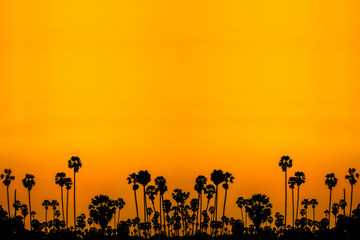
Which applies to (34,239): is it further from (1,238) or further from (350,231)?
(350,231)

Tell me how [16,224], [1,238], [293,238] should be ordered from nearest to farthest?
[1,238] → [16,224] → [293,238]

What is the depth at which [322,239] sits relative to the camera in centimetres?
19575

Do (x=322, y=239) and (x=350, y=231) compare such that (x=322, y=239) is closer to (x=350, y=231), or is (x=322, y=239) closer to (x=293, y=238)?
(x=293, y=238)

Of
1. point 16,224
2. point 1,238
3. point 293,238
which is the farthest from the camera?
point 293,238

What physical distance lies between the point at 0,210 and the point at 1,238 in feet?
97.4

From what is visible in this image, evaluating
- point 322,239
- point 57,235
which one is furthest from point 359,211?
point 57,235

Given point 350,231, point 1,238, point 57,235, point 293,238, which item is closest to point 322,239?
point 293,238

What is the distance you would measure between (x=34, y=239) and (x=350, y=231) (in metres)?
66.3

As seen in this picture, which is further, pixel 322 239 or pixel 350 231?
pixel 322 239

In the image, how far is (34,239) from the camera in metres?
193

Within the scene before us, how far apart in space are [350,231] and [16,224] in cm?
6681

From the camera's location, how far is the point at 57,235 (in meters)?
198

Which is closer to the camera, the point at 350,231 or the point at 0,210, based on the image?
the point at 350,231

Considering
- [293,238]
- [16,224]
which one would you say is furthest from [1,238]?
[293,238]
